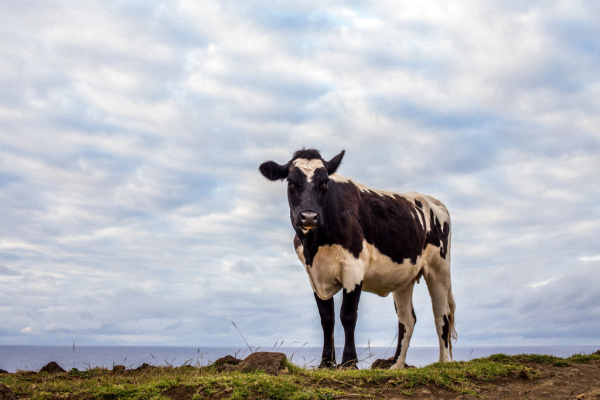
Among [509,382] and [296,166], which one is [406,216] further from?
[509,382]

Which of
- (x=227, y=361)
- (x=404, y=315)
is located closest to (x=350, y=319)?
(x=227, y=361)

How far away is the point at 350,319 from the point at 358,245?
1538mm

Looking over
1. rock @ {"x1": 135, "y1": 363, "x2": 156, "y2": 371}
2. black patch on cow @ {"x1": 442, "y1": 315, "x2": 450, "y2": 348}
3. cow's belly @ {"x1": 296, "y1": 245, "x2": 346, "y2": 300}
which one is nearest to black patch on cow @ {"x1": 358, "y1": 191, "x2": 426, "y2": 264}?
cow's belly @ {"x1": 296, "y1": 245, "x2": 346, "y2": 300}

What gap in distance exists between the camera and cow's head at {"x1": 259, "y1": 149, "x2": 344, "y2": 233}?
9.70m

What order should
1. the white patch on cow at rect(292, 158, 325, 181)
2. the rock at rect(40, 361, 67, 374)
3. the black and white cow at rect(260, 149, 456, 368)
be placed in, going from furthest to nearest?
the white patch on cow at rect(292, 158, 325, 181)
the black and white cow at rect(260, 149, 456, 368)
the rock at rect(40, 361, 67, 374)

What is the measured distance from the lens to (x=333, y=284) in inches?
420

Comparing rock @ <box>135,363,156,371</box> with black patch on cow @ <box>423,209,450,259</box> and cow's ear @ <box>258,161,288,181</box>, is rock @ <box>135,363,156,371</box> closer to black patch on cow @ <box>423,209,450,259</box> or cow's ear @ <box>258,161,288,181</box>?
cow's ear @ <box>258,161,288,181</box>

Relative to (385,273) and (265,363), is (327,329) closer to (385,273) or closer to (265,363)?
(385,273)

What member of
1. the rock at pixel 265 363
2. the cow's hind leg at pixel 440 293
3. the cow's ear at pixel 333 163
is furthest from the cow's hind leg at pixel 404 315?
the rock at pixel 265 363

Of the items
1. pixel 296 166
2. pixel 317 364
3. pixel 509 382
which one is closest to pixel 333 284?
pixel 317 364

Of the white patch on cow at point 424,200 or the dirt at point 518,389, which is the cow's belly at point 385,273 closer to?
the white patch on cow at point 424,200

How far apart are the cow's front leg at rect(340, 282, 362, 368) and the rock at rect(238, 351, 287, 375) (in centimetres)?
171

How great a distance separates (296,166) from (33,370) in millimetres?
6438

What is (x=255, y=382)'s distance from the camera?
7.04 metres
